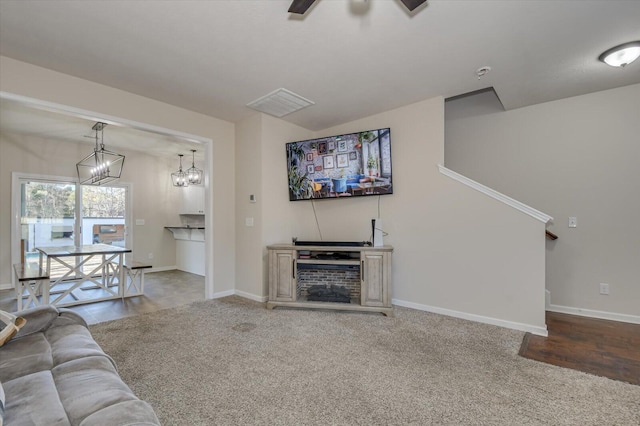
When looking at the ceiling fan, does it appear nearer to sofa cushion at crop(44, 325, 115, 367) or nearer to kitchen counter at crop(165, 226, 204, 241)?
sofa cushion at crop(44, 325, 115, 367)

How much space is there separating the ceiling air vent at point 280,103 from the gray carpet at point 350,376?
2.59 metres

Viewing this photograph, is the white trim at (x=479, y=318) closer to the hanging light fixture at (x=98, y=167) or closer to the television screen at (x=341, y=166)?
the television screen at (x=341, y=166)

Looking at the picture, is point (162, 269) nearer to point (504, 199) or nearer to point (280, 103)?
point (280, 103)

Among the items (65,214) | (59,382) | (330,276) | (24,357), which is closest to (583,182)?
(330,276)

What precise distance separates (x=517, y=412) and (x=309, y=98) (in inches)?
132

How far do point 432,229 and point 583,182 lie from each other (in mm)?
1828

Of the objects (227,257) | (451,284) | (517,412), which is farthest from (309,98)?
(517,412)

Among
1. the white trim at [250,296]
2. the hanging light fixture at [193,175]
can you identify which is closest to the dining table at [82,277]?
the white trim at [250,296]

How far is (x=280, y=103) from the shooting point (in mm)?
3580

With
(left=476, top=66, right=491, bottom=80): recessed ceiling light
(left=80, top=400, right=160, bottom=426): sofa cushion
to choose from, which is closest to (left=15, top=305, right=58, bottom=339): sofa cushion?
(left=80, top=400, right=160, bottom=426): sofa cushion

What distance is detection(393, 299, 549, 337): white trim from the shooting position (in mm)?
2794

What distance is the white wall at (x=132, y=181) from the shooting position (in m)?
4.72

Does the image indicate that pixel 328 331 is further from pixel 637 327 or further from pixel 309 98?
pixel 637 327

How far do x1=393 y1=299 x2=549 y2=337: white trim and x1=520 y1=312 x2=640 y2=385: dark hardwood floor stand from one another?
0.09m
